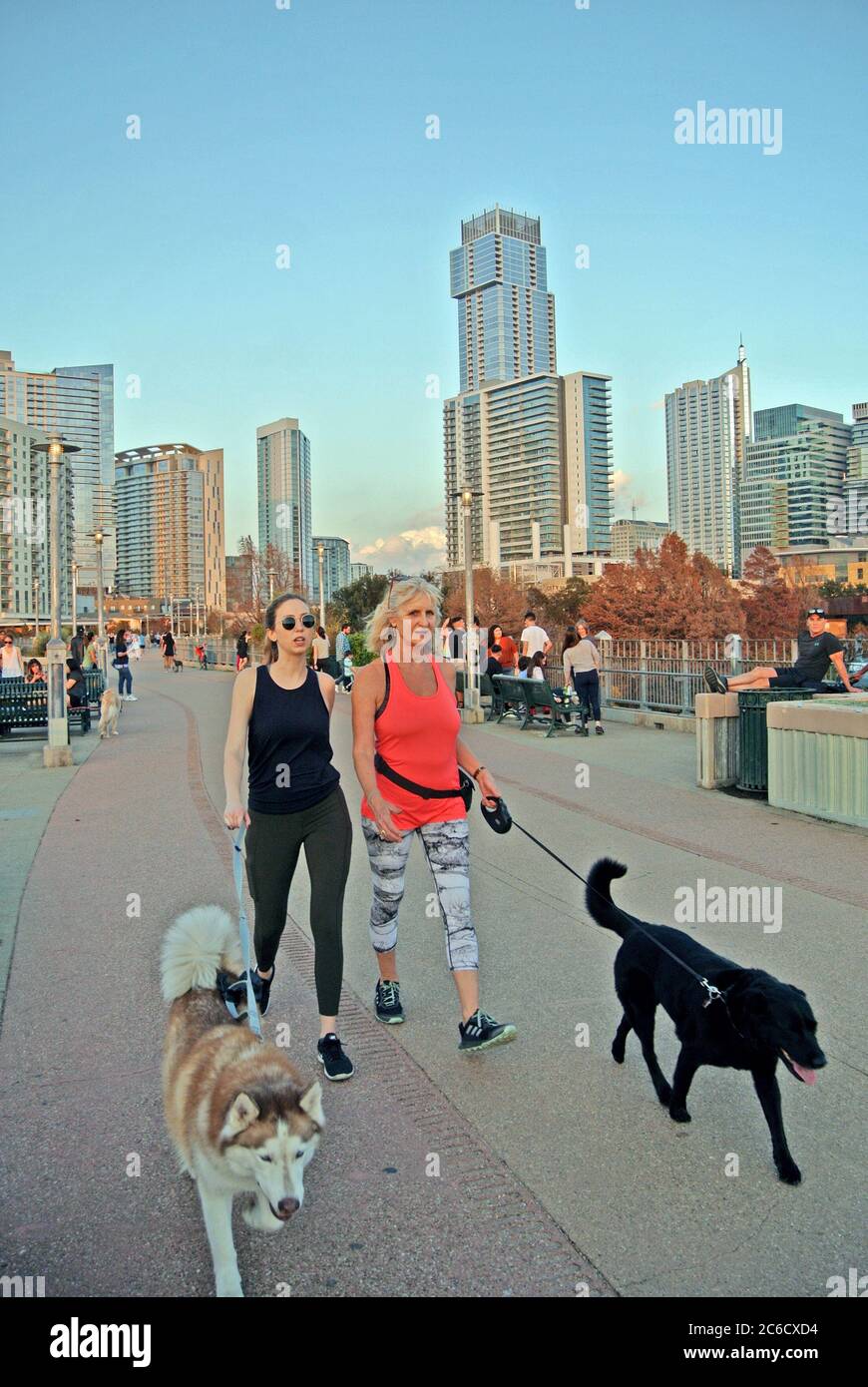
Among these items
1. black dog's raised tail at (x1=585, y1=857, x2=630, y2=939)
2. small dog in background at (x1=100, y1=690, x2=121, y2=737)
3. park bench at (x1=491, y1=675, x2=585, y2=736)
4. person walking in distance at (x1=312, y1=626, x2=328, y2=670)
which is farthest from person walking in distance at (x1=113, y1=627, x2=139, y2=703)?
black dog's raised tail at (x1=585, y1=857, x2=630, y2=939)

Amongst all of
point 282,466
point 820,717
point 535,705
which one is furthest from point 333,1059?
point 282,466

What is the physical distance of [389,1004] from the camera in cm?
487

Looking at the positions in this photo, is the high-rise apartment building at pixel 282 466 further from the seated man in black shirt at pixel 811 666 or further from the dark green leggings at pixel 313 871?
the dark green leggings at pixel 313 871

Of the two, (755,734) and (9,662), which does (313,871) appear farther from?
(9,662)

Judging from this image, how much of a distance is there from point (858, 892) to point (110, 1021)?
499 centimetres

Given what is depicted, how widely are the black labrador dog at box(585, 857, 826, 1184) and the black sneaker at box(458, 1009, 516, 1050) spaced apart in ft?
2.03

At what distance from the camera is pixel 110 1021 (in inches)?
195

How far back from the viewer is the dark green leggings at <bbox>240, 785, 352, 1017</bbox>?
4.23m

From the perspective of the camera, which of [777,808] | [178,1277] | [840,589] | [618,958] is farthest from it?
[840,589]

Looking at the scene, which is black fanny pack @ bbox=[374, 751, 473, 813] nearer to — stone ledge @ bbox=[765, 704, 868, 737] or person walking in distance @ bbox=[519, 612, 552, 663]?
stone ledge @ bbox=[765, 704, 868, 737]

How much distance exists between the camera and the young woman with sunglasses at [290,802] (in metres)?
4.21

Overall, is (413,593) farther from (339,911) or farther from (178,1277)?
(178,1277)

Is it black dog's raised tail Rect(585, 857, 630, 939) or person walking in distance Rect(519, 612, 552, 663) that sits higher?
person walking in distance Rect(519, 612, 552, 663)
